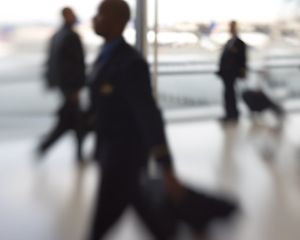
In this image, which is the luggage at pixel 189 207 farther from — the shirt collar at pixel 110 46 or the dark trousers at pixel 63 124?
the dark trousers at pixel 63 124

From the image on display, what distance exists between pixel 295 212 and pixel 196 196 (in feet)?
4.03

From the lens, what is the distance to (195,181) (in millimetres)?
→ 3758

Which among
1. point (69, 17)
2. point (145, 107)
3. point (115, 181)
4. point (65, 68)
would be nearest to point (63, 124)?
point (65, 68)

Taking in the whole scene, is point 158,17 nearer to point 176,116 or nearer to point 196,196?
point 176,116

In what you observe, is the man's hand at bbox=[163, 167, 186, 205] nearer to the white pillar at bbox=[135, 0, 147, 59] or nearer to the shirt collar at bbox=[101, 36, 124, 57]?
the shirt collar at bbox=[101, 36, 124, 57]

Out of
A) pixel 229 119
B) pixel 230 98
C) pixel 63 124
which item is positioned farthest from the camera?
pixel 229 119

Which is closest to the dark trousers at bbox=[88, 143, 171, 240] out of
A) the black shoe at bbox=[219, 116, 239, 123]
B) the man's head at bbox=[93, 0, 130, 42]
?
the man's head at bbox=[93, 0, 130, 42]

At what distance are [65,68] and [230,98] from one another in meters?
2.60

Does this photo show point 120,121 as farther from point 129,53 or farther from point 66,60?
point 66,60

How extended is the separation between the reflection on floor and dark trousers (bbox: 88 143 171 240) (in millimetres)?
528

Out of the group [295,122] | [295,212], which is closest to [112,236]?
[295,212]

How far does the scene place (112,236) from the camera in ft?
8.71

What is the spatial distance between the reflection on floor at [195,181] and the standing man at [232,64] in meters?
0.46

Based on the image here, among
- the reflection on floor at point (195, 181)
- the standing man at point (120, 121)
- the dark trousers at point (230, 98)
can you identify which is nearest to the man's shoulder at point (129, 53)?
the standing man at point (120, 121)
